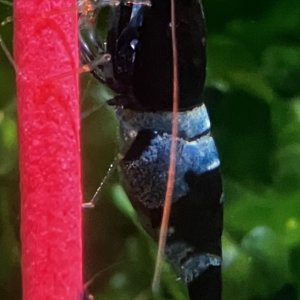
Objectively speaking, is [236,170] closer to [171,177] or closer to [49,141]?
[171,177]

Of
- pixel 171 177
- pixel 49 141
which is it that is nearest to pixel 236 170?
pixel 171 177

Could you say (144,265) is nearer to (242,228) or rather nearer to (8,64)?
(242,228)

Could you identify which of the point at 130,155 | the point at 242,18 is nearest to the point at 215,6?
the point at 242,18

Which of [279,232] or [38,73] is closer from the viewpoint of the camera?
[38,73]
